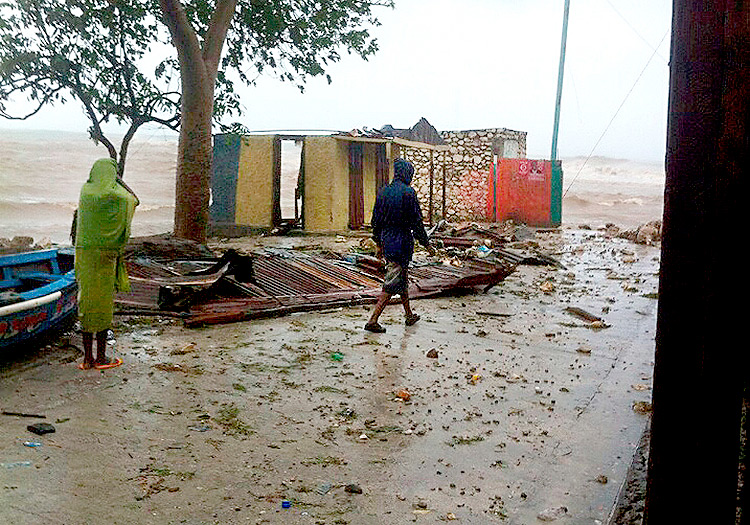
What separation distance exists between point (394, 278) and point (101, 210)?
316 centimetres

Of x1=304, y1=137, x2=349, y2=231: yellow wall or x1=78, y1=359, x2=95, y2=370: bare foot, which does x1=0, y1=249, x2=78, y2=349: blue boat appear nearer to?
x1=78, y1=359, x2=95, y2=370: bare foot

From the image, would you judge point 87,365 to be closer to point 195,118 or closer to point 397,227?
point 397,227

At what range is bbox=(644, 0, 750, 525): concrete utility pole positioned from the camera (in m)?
1.81

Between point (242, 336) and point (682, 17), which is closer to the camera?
point (682, 17)

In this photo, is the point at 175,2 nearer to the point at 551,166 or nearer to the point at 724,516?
the point at 724,516

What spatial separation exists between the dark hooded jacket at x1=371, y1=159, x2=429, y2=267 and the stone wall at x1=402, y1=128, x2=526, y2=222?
62.8 feet

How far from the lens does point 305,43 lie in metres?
14.9

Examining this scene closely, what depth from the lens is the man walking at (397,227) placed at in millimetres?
7164

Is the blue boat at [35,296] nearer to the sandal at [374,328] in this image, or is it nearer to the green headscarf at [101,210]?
the green headscarf at [101,210]

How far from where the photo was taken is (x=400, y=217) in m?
7.19

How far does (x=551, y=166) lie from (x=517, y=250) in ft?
30.2

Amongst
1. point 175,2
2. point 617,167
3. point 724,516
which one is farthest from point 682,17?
point 617,167

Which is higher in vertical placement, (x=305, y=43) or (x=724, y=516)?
(x=305, y=43)

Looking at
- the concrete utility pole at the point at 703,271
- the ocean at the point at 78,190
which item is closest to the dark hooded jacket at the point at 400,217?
the concrete utility pole at the point at 703,271
